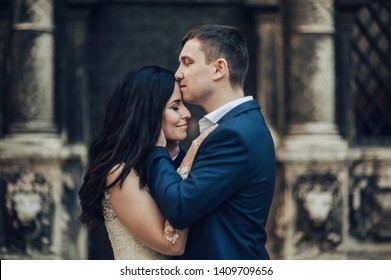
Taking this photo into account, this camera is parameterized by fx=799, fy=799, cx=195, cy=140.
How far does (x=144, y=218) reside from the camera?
10.5 ft

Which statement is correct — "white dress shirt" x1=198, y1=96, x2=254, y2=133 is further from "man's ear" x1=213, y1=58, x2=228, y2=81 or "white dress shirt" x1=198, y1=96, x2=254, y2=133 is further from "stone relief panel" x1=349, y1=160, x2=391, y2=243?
"stone relief panel" x1=349, y1=160, x2=391, y2=243

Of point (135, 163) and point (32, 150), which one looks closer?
point (135, 163)

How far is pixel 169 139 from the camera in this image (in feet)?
11.2

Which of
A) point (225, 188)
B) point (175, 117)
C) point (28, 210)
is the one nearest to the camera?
point (225, 188)

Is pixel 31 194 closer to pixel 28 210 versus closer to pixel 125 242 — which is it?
pixel 28 210

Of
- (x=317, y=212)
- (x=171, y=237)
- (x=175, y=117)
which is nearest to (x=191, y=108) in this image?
(x=317, y=212)

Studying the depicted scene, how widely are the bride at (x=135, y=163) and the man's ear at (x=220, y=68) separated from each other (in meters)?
0.22

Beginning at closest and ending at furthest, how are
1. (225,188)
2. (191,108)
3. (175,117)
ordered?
(225,188), (175,117), (191,108)

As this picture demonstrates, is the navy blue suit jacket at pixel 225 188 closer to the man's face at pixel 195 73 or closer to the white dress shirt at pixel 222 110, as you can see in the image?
the white dress shirt at pixel 222 110

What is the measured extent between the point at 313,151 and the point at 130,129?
4668 mm

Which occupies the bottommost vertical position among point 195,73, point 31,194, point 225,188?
point 31,194

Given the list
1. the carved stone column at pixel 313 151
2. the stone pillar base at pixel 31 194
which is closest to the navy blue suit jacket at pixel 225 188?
the stone pillar base at pixel 31 194

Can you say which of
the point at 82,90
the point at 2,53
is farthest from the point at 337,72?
the point at 2,53

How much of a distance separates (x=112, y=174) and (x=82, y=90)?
15.8 ft
